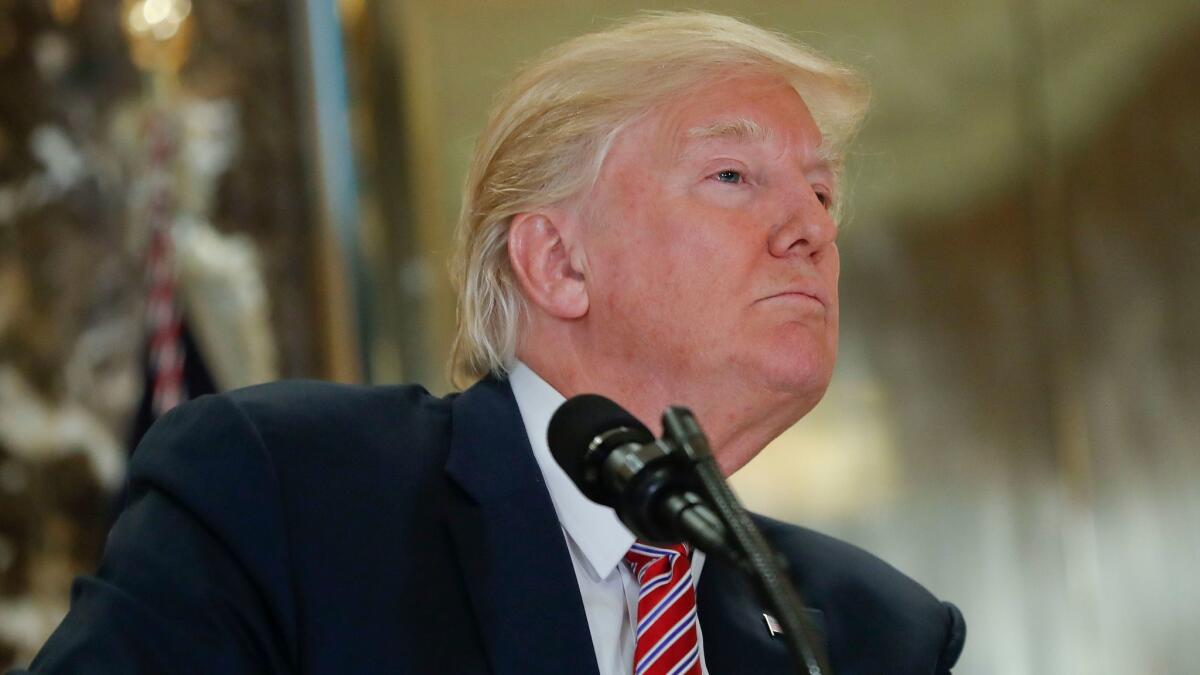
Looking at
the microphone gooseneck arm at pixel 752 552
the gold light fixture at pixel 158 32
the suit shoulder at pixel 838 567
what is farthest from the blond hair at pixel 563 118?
the gold light fixture at pixel 158 32

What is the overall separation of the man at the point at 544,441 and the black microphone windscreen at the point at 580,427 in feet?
1.55

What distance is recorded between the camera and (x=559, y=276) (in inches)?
78.5

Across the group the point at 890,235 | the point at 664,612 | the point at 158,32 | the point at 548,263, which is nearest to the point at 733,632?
the point at 664,612

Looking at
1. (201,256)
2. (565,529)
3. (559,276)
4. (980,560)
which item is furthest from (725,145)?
(980,560)

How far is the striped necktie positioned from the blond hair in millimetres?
394

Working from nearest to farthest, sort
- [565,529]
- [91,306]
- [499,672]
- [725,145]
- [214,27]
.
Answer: [499,672]
[565,529]
[725,145]
[91,306]
[214,27]

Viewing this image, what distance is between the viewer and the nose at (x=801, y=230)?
1.87 meters

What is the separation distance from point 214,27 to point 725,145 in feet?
7.42

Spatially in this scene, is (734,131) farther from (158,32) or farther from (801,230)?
(158,32)

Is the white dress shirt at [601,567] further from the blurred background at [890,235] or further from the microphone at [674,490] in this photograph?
the blurred background at [890,235]

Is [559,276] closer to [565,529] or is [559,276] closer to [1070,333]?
[565,529]

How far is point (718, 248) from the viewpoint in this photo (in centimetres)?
185

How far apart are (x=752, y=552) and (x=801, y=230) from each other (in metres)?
0.90

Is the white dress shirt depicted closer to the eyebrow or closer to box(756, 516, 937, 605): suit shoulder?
box(756, 516, 937, 605): suit shoulder
